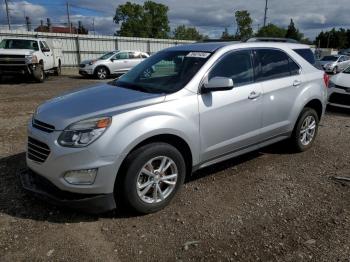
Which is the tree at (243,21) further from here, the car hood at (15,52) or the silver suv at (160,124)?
the silver suv at (160,124)

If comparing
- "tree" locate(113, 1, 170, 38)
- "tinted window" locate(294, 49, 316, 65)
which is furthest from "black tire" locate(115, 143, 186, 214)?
"tree" locate(113, 1, 170, 38)

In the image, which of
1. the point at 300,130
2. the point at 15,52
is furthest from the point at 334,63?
the point at 300,130

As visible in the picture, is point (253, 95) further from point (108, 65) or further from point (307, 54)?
point (108, 65)

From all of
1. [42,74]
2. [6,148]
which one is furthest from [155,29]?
[6,148]

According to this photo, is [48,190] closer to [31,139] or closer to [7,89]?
[31,139]

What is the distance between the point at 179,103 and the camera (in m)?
3.88

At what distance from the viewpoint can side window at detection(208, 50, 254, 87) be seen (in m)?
4.38

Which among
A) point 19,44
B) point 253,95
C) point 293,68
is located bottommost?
point 253,95

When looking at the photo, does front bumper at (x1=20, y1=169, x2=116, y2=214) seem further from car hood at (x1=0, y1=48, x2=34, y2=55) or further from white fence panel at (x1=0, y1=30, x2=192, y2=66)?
white fence panel at (x1=0, y1=30, x2=192, y2=66)

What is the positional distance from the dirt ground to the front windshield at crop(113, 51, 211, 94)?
1308 mm

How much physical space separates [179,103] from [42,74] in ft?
48.4

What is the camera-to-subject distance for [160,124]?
366 cm

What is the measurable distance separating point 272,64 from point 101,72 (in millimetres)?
16094

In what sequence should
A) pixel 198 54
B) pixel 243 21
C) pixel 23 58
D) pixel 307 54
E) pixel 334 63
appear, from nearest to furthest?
pixel 198 54
pixel 307 54
pixel 23 58
pixel 334 63
pixel 243 21
